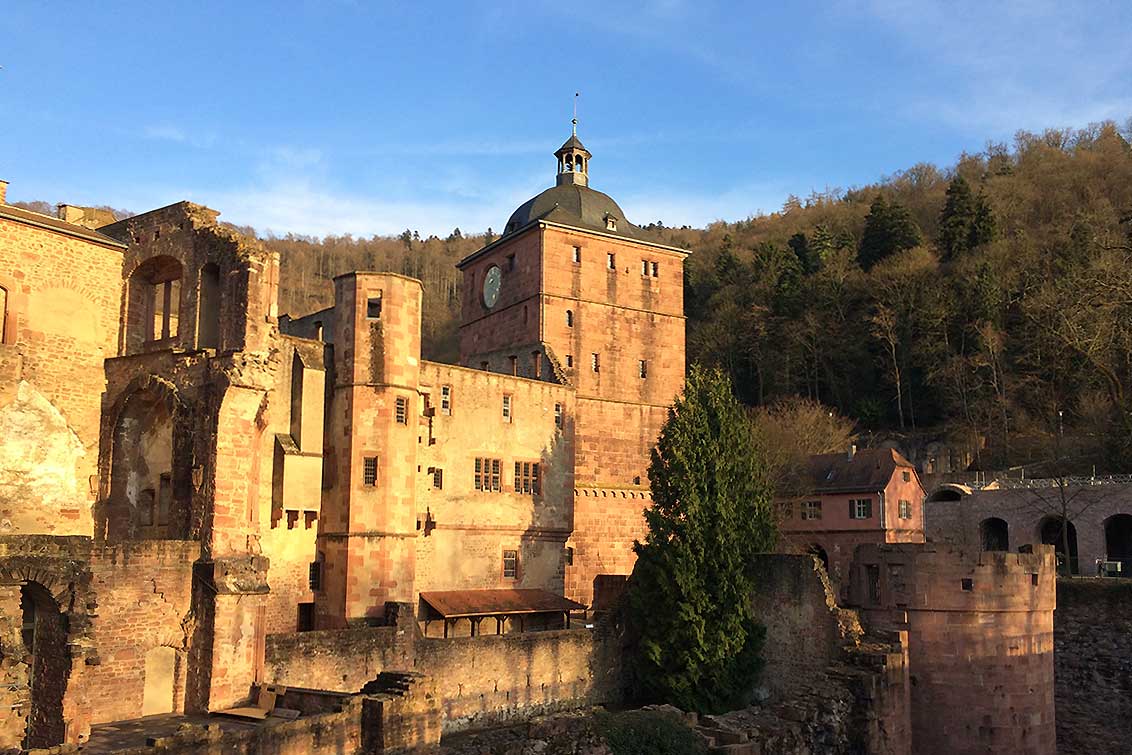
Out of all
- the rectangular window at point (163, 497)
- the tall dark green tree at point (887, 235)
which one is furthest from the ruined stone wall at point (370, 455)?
the tall dark green tree at point (887, 235)

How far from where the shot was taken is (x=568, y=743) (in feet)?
70.6

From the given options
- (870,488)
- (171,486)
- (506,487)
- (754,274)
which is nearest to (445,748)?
(171,486)

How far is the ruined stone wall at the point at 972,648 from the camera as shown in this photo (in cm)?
2683

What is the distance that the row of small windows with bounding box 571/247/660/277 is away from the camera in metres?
38.8

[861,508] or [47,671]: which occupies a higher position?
[861,508]

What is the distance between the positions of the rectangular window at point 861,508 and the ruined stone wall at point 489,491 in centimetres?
1543

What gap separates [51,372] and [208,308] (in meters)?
3.58

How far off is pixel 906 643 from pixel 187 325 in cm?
1995

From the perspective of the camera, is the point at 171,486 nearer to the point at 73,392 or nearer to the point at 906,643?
the point at 73,392

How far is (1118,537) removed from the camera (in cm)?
4328

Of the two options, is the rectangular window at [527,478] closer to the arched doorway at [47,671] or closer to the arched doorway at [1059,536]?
the arched doorway at [47,671]

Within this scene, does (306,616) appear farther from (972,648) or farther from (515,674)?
(972,648)

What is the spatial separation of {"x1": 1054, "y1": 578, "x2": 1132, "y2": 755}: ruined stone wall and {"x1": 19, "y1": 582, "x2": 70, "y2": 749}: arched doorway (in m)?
29.3

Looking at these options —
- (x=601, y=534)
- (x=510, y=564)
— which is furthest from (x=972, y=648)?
(x=510, y=564)
